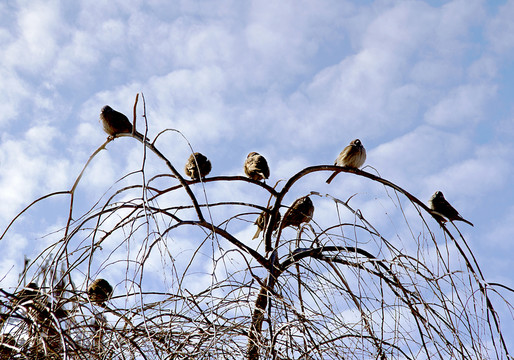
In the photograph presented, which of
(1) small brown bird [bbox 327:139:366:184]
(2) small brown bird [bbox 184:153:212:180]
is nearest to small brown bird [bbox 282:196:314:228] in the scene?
(1) small brown bird [bbox 327:139:366:184]

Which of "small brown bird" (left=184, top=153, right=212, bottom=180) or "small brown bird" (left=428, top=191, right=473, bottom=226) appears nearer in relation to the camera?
"small brown bird" (left=428, top=191, right=473, bottom=226)

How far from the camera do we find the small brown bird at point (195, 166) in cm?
230

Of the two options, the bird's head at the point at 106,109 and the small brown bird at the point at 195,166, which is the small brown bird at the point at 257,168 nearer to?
the small brown bird at the point at 195,166

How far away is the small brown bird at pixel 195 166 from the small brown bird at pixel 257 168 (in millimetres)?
177

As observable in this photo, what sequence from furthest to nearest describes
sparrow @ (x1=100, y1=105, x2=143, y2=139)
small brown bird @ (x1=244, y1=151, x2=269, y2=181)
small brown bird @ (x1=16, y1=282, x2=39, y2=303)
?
small brown bird @ (x1=244, y1=151, x2=269, y2=181)
sparrow @ (x1=100, y1=105, x2=143, y2=139)
small brown bird @ (x1=16, y1=282, x2=39, y2=303)

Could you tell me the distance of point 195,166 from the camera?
7.63ft

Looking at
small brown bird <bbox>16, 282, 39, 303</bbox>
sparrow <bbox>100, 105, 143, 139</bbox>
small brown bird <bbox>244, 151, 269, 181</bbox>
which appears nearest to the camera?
small brown bird <bbox>16, 282, 39, 303</bbox>

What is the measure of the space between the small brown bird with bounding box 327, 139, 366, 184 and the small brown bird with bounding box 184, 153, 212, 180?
52 cm

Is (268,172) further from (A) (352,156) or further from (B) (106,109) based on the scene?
(B) (106,109)

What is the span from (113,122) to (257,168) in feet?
1.94

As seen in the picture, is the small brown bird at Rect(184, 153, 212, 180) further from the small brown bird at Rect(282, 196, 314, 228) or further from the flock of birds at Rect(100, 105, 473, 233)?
the small brown bird at Rect(282, 196, 314, 228)

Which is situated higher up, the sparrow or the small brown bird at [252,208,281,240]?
the sparrow

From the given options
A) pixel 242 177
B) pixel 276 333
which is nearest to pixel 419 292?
pixel 276 333

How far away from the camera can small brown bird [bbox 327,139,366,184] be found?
221cm
